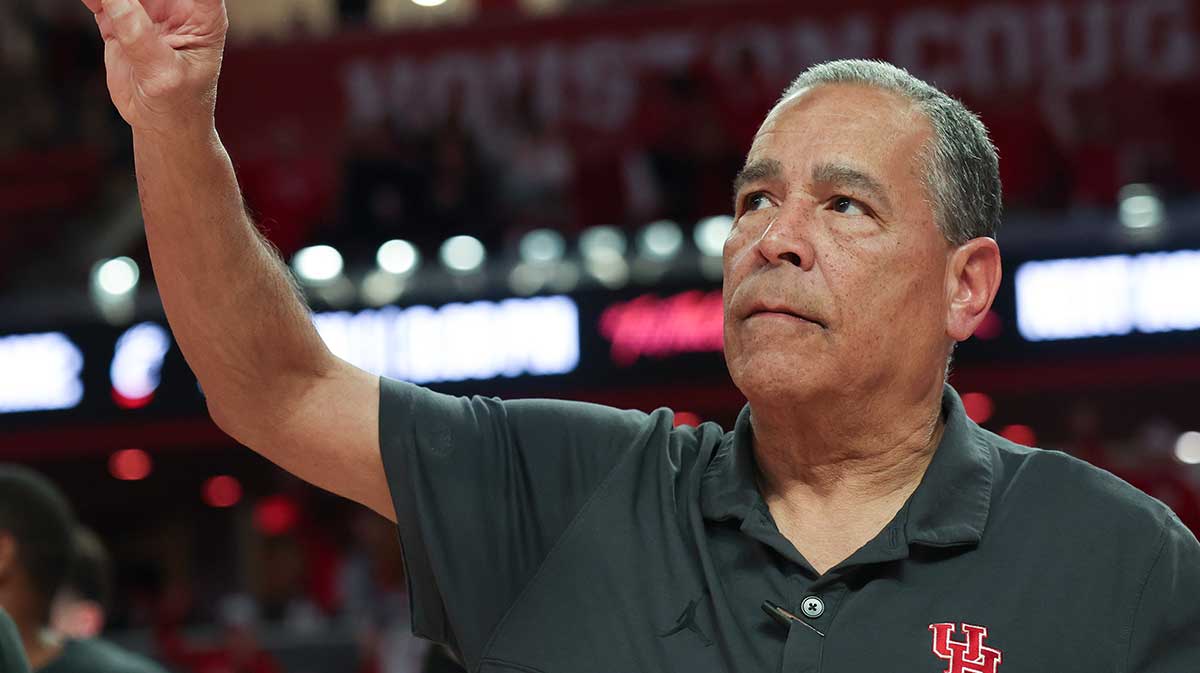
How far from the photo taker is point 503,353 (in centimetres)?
753

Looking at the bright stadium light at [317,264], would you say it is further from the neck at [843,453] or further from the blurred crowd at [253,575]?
the neck at [843,453]

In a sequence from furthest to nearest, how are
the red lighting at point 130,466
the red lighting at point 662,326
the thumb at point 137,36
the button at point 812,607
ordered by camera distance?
the red lighting at point 130,466, the red lighting at point 662,326, the button at point 812,607, the thumb at point 137,36

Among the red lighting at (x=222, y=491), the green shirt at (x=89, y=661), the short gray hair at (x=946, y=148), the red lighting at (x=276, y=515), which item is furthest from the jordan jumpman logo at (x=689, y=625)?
the red lighting at (x=222, y=491)

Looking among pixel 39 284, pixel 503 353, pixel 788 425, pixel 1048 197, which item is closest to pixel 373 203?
pixel 503 353

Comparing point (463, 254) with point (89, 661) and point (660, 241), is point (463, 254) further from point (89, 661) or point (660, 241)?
point (89, 661)

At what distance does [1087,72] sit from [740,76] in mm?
1903

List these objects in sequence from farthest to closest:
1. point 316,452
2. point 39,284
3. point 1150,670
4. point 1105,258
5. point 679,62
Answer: point 39,284 → point 679,62 → point 1105,258 → point 316,452 → point 1150,670

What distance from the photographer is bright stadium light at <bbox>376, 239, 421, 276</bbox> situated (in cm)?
792

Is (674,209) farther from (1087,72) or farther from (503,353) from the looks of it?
(1087,72)

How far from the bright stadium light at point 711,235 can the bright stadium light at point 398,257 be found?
58.9 inches

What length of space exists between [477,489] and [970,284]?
0.72 meters

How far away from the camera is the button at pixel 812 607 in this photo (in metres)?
1.70

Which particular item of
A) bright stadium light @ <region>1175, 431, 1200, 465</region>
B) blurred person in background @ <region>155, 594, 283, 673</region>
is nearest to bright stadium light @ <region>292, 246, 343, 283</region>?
blurred person in background @ <region>155, 594, 283, 673</region>

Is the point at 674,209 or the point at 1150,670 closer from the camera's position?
the point at 1150,670
